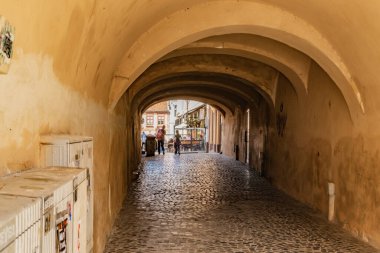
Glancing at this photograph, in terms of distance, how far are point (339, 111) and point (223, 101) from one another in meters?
13.1

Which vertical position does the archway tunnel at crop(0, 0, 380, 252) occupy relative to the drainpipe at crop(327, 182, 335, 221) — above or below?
above

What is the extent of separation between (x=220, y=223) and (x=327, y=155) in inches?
89.3

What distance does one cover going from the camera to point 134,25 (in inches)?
189

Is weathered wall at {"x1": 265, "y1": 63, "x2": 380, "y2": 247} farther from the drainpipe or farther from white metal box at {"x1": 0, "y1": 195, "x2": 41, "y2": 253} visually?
white metal box at {"x1": 0, "y1": 195, "x2": 41, "y2": 253}

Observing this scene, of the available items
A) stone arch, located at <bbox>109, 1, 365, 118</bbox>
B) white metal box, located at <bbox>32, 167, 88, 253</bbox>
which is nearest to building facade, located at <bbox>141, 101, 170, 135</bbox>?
stone arch, located at <bbox>109, 1, 365, 118</bbox>

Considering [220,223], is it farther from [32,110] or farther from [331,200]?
[32,110]

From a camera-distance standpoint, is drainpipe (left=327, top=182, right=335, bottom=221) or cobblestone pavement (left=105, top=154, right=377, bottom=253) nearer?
cobblestone pavement (left=105, top=154, right=377, bottom=253)

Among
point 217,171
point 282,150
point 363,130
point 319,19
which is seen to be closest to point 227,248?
point 363,130

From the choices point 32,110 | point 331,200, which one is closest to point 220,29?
point 331,200

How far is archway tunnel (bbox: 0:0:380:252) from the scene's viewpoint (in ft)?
7.36

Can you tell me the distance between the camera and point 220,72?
10.3 meters

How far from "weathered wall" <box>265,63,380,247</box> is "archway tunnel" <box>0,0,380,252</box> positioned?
21 millimetres

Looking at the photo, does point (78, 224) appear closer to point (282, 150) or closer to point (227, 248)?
point (227, 248)

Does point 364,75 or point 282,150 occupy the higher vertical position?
point 364,75
